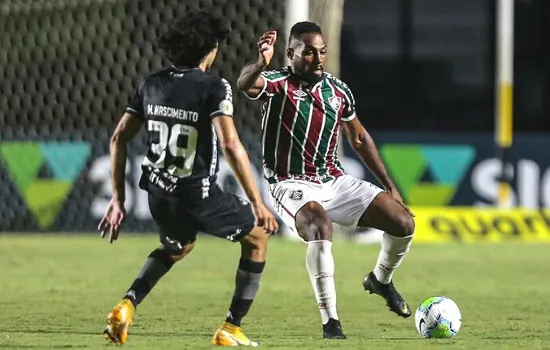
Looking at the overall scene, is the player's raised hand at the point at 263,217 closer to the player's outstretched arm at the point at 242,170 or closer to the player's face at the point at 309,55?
the player's outstretched arm at the point at 242,170

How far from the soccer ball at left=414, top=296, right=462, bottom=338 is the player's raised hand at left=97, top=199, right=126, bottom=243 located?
193cm

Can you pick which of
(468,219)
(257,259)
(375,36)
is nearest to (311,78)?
(257,259)

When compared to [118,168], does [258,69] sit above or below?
above

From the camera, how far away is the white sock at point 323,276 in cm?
846

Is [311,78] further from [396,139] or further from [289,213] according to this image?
[396,139]

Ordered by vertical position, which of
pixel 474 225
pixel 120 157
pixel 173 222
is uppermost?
pixel 120 157

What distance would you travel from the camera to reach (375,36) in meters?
27.3

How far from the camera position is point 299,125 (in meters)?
9.27

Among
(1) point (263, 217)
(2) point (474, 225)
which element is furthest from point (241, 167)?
(2) point (474, 225)

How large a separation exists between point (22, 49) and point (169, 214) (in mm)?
11172

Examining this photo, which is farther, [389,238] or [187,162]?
[389,238]

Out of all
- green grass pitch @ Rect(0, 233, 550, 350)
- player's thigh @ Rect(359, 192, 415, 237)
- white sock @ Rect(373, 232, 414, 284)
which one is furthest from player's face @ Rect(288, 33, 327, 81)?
green grass pitch @ Rect(0, 233, 550, 350)

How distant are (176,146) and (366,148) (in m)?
2.06

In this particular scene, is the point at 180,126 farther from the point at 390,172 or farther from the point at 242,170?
the point at 390,172
